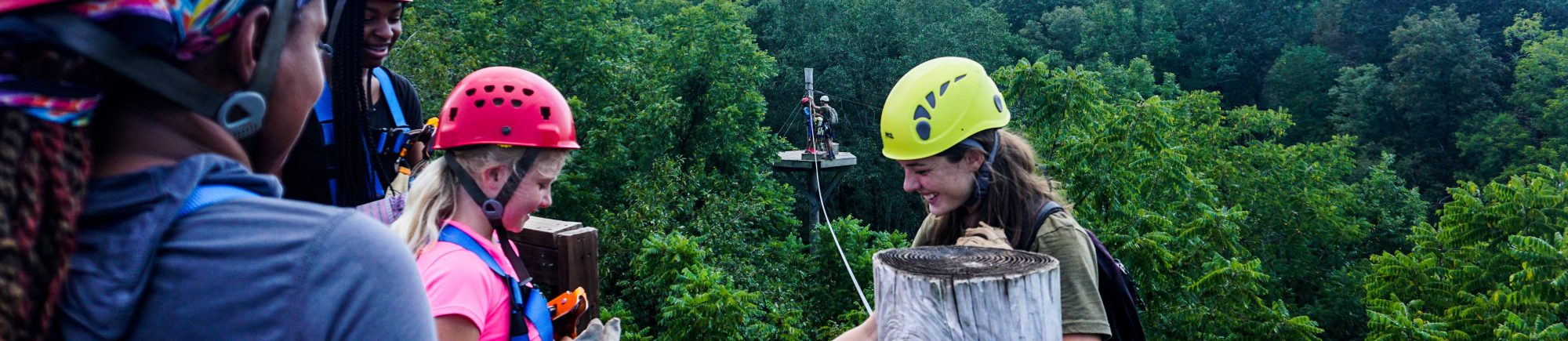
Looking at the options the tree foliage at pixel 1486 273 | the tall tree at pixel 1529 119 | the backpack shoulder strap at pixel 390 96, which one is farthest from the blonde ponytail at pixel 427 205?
Answer: the tall tree at pixel 1529 119

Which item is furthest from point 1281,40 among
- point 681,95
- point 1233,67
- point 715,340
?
point 715,340

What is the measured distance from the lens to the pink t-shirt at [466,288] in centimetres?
190

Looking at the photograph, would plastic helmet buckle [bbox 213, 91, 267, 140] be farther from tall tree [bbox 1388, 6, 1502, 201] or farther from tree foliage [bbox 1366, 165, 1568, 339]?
tall tree [bbox 1388, 6, 1502, 201]

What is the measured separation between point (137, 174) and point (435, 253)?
4.15ft

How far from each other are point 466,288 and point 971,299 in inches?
38.1

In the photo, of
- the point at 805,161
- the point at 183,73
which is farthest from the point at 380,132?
the point at 805,161

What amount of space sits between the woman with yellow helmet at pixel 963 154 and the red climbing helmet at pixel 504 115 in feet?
2.89

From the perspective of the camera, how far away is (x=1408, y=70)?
106 feet

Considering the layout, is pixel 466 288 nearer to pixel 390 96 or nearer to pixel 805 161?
pixel 390 96

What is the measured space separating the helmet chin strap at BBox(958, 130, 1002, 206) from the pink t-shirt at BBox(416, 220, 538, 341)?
1210 millimetres

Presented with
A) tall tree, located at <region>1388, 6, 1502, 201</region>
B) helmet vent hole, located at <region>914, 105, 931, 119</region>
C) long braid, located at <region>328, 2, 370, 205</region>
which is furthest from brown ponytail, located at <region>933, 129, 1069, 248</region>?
tall tree, located at <region>1388, 6, 1502, 201</region>

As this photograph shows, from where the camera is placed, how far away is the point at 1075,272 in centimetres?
218

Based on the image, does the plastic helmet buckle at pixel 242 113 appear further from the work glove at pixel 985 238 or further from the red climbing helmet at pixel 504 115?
the work glove at pixel 985 238

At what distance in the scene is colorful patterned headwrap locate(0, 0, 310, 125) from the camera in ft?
2.38
